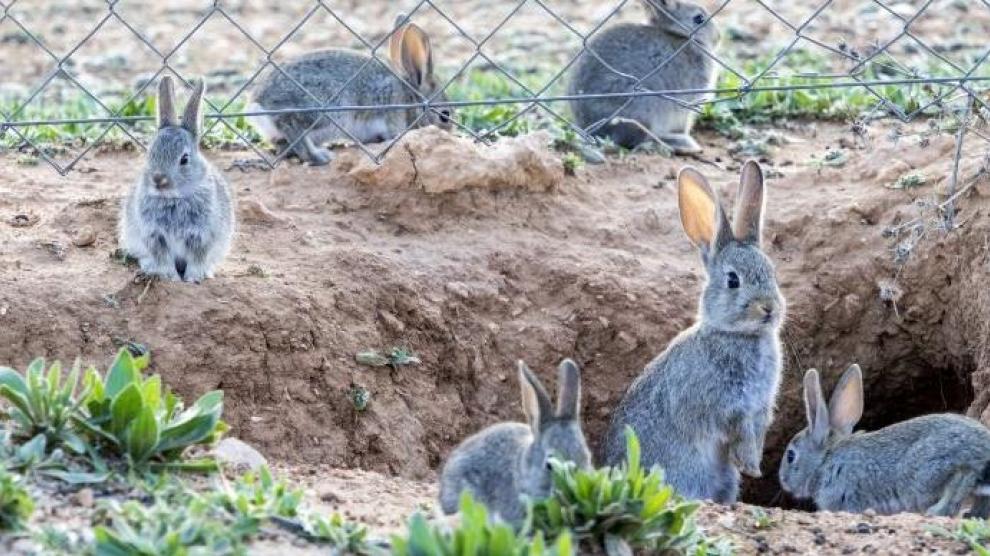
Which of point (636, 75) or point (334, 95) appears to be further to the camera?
point (636, 75)

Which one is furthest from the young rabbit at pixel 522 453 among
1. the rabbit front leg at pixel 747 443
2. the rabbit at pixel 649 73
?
the rabbit at pixel 649 73

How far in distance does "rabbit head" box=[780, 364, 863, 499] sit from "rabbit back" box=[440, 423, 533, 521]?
2147mm

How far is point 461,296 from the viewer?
6863mm

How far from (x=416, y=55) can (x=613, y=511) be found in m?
4.38

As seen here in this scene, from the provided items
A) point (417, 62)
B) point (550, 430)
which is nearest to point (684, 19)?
point (417, 62)

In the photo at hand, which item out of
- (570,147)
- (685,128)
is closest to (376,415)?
(570,147)

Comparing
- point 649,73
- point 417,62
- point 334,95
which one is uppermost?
point 649,73

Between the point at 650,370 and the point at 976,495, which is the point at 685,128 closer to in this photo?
the point at 650,370

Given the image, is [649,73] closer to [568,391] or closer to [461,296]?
[461,296]

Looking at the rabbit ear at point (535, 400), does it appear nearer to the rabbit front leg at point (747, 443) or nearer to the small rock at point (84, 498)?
the small rock at point (84, 498)

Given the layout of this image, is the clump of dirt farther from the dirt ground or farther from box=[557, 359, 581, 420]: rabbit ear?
box=[557, 359, 581, 420]: rabbit ear

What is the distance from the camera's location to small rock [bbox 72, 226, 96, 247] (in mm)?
6617

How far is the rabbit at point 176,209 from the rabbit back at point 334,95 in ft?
4.40

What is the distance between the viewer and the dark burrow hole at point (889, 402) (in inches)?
301
